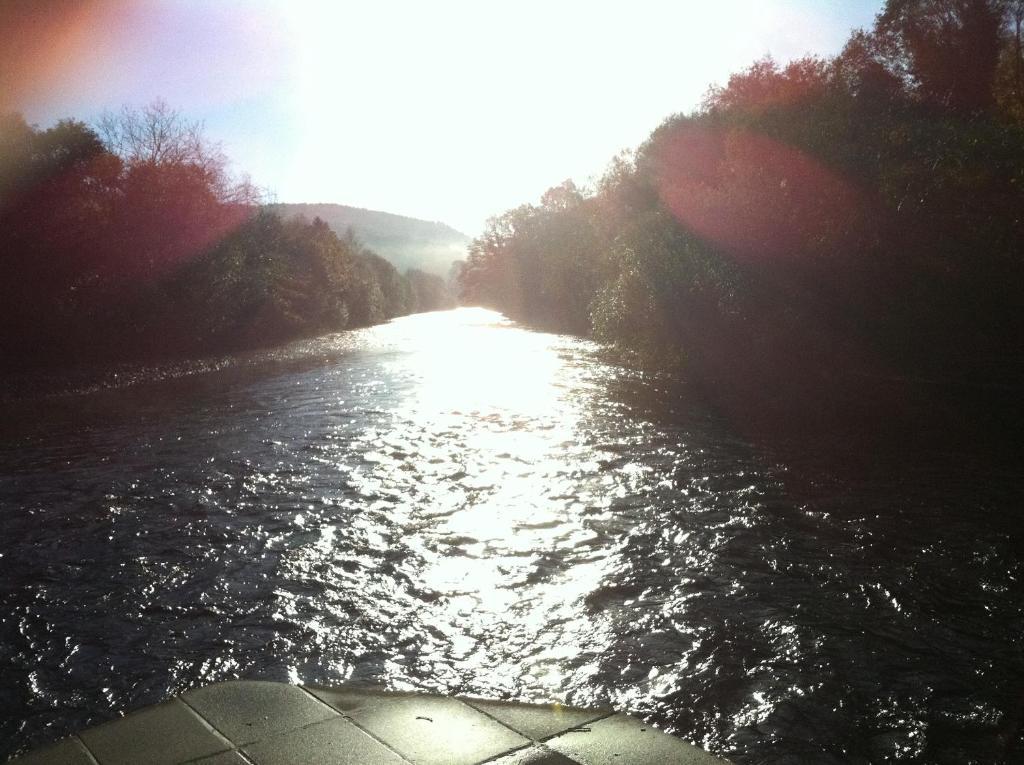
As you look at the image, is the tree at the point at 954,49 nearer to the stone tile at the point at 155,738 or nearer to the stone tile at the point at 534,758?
the stone tile at the point at 534,758

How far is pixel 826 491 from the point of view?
10500mm

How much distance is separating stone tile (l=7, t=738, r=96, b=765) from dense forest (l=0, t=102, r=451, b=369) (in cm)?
2562

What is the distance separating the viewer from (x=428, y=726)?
13.4 feet

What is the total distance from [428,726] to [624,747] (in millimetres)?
1074

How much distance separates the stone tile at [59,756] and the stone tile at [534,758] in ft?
6.72

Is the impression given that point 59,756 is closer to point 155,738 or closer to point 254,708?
point 155,738

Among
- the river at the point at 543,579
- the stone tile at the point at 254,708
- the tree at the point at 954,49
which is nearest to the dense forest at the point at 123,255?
the river at the point at 543,579

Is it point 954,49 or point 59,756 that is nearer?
point 59,756

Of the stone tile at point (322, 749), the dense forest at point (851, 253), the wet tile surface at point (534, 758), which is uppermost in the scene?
the dense forest at point (851, 253)

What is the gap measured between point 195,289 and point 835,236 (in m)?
28.5

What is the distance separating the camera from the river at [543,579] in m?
5.12

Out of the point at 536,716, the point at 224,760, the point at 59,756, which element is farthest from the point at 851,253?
the point at 59,756

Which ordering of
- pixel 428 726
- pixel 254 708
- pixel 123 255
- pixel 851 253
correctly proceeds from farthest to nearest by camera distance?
pixel 123 255
pixel 851 253
pixel 254 708
pixel 428 726

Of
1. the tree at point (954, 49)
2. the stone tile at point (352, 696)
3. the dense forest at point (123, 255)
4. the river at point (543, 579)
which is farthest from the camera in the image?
the tree at point (954, 49)
